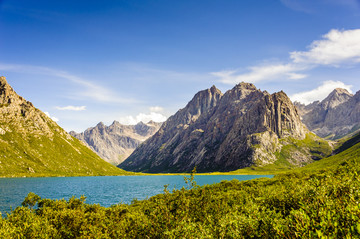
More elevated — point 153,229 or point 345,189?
point 345,189

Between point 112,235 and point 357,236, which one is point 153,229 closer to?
point 112,235

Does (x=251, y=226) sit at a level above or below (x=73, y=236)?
above

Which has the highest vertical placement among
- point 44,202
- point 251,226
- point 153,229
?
point 251,226

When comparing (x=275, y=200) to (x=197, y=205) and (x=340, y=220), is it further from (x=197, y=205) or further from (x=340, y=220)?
(x=340, y=220)

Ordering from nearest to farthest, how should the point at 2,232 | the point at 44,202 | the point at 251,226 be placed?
the point at 251,226 → the point at 2,232 → the point at 44,202

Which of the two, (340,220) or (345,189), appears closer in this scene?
(340,220)

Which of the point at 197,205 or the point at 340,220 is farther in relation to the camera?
the point at 197,205

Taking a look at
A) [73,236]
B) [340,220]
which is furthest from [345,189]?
[73,236]

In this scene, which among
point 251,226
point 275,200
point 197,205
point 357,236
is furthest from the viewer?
point 275,200

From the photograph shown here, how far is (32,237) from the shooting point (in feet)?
73.2

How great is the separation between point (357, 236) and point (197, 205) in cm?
2239

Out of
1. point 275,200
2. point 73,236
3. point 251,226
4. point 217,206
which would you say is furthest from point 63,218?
point 275,200

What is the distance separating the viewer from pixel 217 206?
3200 cm

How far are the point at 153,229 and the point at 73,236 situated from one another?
44.1ft
